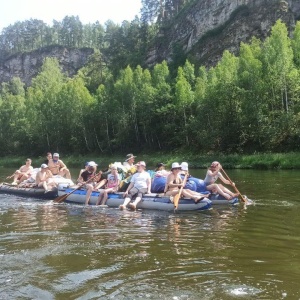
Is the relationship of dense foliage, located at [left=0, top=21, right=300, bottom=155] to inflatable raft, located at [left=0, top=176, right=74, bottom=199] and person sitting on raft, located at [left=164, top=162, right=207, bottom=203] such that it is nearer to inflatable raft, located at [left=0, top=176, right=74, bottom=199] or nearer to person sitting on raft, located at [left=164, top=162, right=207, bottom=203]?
inflatable raft, located at [left=0, top=176, right=74, bottom=199]

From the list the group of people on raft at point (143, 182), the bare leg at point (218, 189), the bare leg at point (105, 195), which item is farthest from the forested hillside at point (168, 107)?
the bare leg at point (105, 195)

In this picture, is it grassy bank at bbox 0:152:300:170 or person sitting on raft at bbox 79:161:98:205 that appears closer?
person sitting on raft at bbox 79:161:98:205

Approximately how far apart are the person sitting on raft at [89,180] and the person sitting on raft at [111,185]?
56cm

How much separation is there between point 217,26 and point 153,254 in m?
62.2

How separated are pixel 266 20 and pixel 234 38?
4.89 m

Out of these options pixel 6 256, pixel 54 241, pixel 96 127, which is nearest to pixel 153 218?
pixel 54 241

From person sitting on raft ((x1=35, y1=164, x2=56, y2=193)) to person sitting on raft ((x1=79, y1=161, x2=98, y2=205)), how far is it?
75.8 inches

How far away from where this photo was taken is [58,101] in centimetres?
5584

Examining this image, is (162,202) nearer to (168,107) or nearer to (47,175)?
(47,175)

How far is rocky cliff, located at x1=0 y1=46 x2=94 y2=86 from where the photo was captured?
111875 mm

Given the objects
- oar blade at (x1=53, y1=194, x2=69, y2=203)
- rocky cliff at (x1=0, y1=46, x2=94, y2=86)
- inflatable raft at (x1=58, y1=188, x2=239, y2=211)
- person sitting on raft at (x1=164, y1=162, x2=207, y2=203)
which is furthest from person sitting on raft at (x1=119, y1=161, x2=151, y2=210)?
rocky cliff at (x1=0, y1=46, x2=94, y2=86)

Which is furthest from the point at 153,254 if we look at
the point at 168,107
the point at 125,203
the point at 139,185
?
the point at 168,107

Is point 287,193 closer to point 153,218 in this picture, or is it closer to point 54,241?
point 153,218

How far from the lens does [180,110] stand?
43188 millimetres
